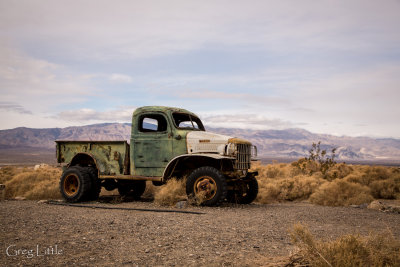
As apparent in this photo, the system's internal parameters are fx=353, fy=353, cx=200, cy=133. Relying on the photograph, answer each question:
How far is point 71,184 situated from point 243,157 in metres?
5.57

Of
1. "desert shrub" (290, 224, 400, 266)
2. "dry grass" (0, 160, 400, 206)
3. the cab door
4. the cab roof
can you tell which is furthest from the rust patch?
"desert shrub" (290, 224, 400, 266)

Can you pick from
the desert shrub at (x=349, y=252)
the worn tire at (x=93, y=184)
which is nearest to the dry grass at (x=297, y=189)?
the worn tire at (x=93, y=184)

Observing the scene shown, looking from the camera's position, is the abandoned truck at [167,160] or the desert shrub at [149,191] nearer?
the abandoned truck at [167,160]

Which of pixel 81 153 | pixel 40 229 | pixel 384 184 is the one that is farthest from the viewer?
pixel 384 184

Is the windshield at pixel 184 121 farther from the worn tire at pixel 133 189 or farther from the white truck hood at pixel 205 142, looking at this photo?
the worn tire at pixel 133 189

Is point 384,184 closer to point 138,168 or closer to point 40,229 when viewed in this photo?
point 138,168

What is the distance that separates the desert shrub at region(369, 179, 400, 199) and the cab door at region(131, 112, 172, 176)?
29.7ft

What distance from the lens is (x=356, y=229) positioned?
23.0ft

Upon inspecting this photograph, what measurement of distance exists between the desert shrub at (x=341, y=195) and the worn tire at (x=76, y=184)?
7.58 meters

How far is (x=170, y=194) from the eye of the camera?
979 cm

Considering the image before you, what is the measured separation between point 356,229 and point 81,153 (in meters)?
8.28

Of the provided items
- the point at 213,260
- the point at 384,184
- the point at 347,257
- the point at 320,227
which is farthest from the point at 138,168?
the point at 384,184

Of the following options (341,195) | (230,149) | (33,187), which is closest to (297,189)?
(341,195)

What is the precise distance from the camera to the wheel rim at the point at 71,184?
11.2 m
